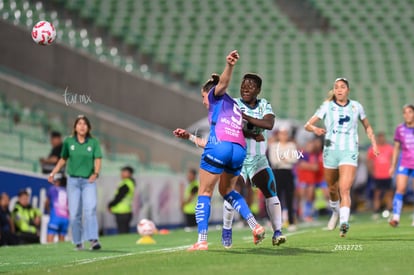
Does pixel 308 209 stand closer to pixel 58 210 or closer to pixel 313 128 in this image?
pixel 58 210

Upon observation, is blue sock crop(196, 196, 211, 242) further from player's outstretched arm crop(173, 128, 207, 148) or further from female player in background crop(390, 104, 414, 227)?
female player in background crop(390, 104, 414, 227)

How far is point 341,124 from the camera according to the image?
15695 mm

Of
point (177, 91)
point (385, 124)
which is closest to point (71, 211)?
point (177, 91)

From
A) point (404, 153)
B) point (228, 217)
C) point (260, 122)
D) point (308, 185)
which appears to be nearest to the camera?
point (260, 122)

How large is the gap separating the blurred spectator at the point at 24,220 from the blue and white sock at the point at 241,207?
8231mm

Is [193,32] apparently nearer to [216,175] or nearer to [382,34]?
[382,34]

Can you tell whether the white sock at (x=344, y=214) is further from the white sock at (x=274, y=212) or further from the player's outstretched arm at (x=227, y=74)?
the player's outstretched arm at (x=227, y=74)

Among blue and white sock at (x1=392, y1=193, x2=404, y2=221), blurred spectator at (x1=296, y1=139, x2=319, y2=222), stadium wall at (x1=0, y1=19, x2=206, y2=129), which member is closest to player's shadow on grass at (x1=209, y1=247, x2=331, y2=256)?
blue and white sock at (x1=392, y1=193, x2=404, y2=221)

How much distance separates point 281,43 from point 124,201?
16.6 m

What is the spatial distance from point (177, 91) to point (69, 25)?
12.6 ft

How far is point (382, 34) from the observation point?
39.9m

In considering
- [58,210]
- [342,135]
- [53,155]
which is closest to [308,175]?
[53,155]

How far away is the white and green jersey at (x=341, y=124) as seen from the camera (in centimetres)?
1567

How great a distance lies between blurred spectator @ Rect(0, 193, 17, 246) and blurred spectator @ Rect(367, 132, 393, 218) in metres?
12.3
